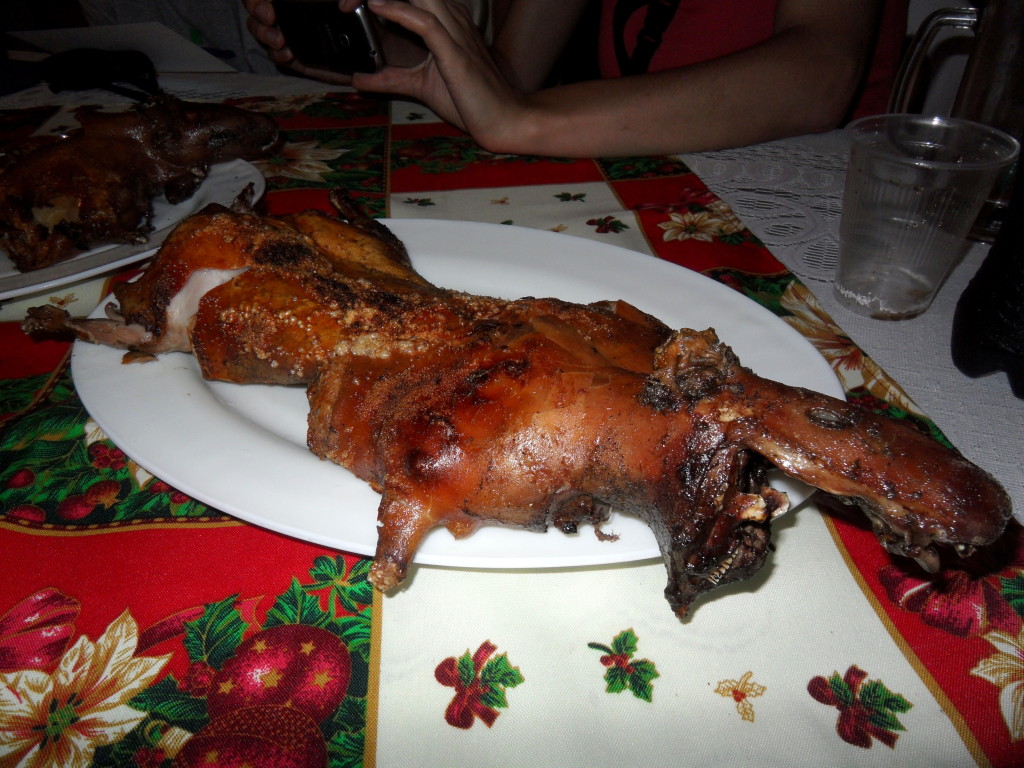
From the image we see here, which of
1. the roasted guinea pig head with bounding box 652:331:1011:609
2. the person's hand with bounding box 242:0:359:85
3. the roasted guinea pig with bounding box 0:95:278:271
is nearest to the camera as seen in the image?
the roasted guinea pig head with bounding box 652:331:1011:609

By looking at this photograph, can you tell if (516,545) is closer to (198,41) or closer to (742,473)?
(742,473)

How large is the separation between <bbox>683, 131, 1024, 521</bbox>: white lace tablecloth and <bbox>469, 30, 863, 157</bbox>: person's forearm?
11 cm

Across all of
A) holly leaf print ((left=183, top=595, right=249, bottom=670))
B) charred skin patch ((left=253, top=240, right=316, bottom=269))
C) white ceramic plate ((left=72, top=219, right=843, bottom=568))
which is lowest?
holly leaf print ((left=183, top=595, right=249, bottom=670))

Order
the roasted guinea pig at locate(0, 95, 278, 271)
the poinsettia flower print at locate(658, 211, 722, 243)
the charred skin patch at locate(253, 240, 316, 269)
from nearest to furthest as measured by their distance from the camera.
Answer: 1. the charred skin patch at locate(253, 240, 316, 269)
2. the roasted guinea pig at locate(0, 95, 278, 271)
3. the poinsettia flower print at locate(658, 211, 722, 243)

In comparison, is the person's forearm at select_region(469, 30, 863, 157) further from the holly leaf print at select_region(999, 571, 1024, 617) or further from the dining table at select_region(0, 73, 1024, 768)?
the holly leaf print at select_region(999, 571, 1024, 617)

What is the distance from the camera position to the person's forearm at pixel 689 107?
2189 millimetres

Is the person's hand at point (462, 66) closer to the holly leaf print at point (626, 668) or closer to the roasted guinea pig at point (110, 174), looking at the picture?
the roasted guinea pig at point (110, 174)

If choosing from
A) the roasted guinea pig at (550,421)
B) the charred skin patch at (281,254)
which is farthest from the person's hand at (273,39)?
the roasted guinea pig at (550,421)

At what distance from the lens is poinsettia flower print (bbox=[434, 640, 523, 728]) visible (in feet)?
2.54

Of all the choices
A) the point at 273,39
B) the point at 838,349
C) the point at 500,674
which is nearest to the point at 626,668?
the point at 500,674

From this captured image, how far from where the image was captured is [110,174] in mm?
1645

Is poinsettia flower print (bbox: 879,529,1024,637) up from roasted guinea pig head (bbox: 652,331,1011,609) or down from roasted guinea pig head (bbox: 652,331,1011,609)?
down

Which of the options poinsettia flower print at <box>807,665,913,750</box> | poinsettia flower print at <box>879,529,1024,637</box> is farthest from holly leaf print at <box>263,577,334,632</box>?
poinsettia flower print at <box>879,529,1024,637</box>

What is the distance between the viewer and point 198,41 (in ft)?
13.7
